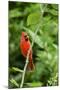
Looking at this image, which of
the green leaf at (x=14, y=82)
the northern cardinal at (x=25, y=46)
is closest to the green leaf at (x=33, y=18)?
the northern cardinal at (x=25, y=46)

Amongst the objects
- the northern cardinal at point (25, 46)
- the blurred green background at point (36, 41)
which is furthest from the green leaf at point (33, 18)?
the northern cardinal at point (25, 46)

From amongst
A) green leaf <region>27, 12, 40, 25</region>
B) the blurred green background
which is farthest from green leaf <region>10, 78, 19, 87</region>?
green leaf <region>27, 12, 40, 25</region>

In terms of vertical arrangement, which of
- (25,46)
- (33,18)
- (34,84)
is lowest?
(34,84)

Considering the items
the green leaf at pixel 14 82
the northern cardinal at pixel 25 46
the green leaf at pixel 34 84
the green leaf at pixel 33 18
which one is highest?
the green leaf at pixel 33 18

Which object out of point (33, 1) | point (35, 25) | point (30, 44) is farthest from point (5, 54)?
point (33, 1)

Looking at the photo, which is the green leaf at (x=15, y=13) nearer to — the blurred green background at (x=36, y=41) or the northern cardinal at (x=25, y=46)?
the blurred green background at (x=36, y=41)

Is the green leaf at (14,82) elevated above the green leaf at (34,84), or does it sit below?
above

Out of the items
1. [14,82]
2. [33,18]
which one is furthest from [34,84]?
[33,18]

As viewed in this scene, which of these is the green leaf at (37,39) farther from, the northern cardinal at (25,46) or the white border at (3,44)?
the white border at (3,44)

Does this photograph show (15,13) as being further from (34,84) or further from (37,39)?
(34,84)
